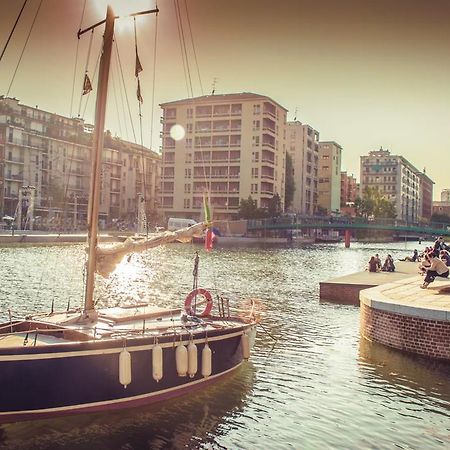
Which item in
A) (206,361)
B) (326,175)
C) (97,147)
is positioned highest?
(326,175)

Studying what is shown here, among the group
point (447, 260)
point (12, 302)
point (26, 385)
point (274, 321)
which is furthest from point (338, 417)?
point (447, 260)

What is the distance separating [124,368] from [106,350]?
1.90 ft

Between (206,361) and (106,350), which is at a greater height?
(106,350)

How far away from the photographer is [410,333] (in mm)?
18562

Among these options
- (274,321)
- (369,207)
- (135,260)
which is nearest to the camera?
(274,321)

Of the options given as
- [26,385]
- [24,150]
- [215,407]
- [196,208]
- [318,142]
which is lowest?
[215,407]

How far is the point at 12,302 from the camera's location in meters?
28.9

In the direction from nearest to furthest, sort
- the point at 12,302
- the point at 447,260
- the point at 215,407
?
the point at 215,407, the point at 12,302, the point at 447,260

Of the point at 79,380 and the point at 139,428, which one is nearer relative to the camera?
the point at 79,380

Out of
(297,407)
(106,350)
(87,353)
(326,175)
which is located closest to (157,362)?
(106,350)

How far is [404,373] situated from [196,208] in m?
104

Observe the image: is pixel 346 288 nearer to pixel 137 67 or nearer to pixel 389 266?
pixel 389 266

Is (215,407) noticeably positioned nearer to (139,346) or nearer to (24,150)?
(139,346)

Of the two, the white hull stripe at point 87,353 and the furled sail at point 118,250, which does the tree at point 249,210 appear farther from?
the white hull stripe at point 87,353
